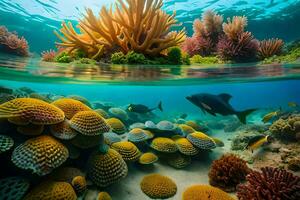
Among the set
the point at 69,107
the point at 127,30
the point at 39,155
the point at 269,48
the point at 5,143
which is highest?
the point at 127,30

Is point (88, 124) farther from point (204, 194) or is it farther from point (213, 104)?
point (204, 194)

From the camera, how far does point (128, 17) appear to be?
5.72m

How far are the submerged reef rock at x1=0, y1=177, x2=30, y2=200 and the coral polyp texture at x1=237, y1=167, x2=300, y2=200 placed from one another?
4650mm

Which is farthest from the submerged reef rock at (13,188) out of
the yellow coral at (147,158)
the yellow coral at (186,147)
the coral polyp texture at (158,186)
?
the yellow coral at (186,147)

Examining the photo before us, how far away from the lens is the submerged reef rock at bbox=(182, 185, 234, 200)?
5.20 meters

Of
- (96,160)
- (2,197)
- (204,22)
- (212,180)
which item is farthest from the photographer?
(204,22)

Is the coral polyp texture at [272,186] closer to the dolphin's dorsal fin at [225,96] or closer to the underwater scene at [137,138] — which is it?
A: the underwater scene at [137,138]

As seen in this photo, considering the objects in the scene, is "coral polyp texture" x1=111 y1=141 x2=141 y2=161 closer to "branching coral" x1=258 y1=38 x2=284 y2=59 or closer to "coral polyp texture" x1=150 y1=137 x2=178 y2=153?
"coral polyp texture" x1=150 y1=137 x2=178 y2=153

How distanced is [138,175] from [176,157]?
→ 1.46m

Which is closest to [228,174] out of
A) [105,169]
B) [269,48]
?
[105,169]

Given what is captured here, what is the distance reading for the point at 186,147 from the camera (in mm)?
6953

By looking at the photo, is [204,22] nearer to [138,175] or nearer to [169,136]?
[169,136]

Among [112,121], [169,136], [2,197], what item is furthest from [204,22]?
[2,197]

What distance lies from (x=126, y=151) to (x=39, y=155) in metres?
2.54
